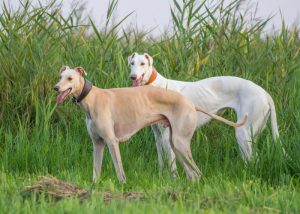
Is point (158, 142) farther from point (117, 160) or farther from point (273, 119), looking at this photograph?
point (273, 119)

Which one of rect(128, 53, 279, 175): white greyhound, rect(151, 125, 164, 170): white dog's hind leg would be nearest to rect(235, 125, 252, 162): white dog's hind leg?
rect(128, 53, 279, 175): white greyhound

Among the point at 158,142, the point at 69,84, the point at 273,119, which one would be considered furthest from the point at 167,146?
the point at 69,84

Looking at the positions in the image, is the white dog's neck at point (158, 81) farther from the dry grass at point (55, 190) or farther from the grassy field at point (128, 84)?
the dry grass at point (55, 190)

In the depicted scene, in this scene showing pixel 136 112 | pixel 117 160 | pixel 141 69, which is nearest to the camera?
pixel 117 160

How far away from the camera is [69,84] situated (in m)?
7.21

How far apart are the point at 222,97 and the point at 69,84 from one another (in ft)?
7.51

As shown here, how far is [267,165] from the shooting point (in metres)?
7.20

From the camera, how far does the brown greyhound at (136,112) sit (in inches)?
289

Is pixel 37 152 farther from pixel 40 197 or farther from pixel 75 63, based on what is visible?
pixel 40 197

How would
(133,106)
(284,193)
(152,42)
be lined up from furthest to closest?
(152,42) → (133,106) → (284,193)

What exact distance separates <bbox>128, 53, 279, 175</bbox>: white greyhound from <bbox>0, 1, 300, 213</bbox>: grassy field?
0.21 metres

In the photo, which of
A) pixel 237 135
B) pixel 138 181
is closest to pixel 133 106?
pixel 138 181

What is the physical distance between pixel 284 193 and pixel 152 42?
5.70 meters

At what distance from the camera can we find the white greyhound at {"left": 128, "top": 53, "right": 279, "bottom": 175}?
8.33 meters
